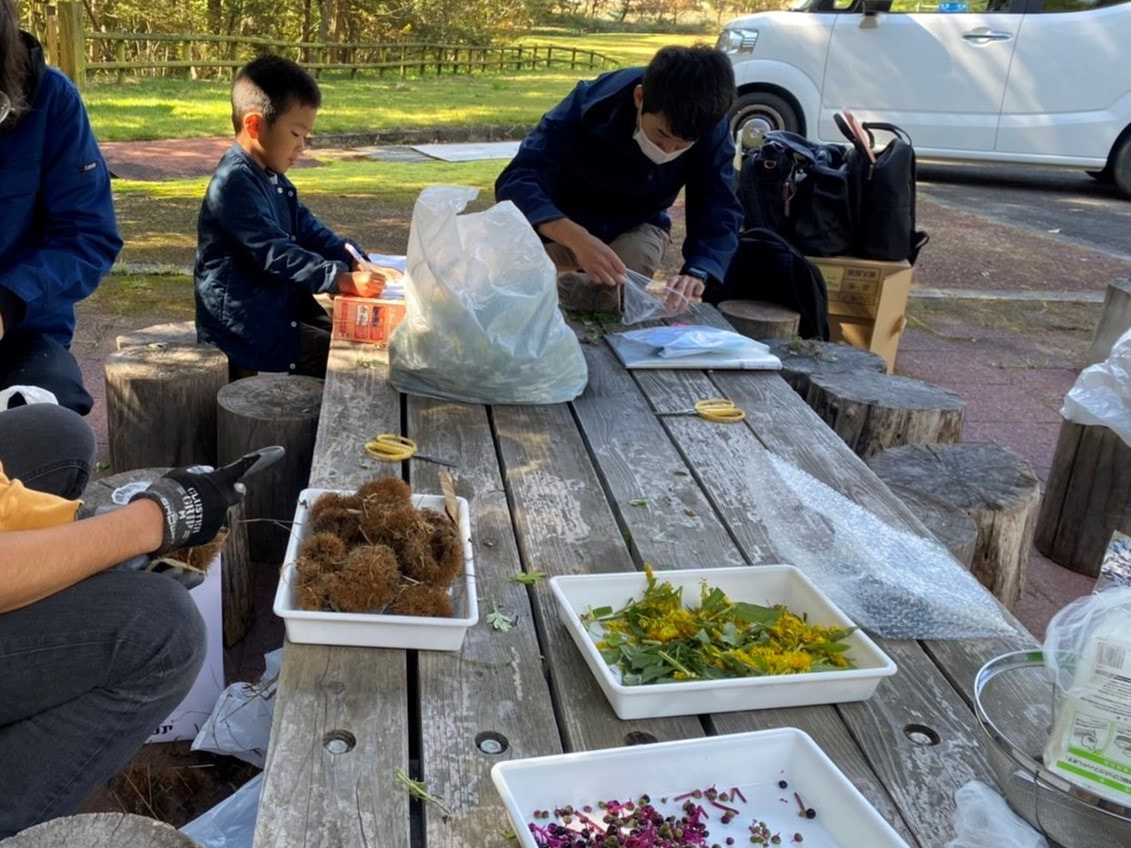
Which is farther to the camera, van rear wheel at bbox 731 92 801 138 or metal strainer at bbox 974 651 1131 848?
van rear wheel at bbox 731 92 801 138

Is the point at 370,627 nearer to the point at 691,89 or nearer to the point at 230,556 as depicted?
the point at 230,556

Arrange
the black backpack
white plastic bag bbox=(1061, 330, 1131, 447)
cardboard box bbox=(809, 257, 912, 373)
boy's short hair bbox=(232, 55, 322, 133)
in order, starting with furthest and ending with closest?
cardboard box bbox=(809, 257, 912, 373) → the black backpack → boy's short hair bbox=(232, 55, 322, 133) → white plastic bag bbox=(1061, 330, 1131, 447)

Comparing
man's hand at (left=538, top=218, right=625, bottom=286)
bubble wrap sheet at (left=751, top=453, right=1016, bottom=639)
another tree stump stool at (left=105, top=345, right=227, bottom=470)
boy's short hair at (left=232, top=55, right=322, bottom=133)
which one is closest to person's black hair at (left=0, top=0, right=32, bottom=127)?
another tree stump stool at (left=105, top=345, right=227, bottom=470)

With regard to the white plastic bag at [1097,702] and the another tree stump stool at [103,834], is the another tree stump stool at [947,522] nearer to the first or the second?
the white plastic bag at [1097,702]

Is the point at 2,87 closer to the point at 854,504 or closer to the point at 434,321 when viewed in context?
the point at 434,321

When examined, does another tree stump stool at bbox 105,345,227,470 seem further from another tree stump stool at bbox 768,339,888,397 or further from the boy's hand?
another tree stump stool at bbox 768,339,888,397

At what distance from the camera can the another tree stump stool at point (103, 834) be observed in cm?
127

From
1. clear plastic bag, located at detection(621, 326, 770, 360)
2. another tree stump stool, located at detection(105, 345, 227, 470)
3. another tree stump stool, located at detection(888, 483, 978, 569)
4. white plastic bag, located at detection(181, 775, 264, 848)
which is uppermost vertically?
clear plastic bag, located at detection(621, 326, 770, 360)

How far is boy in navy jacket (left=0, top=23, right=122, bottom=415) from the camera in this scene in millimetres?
2652

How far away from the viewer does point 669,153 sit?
3555 mm

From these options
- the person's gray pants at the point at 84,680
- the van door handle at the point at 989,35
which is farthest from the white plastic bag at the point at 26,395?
the van door handle at the point at 989,35

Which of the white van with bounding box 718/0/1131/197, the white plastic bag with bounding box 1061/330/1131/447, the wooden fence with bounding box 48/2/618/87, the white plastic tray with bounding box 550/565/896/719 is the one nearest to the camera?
the white plastic tray with bounding box 550/565/896/719

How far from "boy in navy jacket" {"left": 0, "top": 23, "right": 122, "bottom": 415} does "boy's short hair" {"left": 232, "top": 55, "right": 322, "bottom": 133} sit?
0.63 metres

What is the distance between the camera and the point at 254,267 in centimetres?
347
